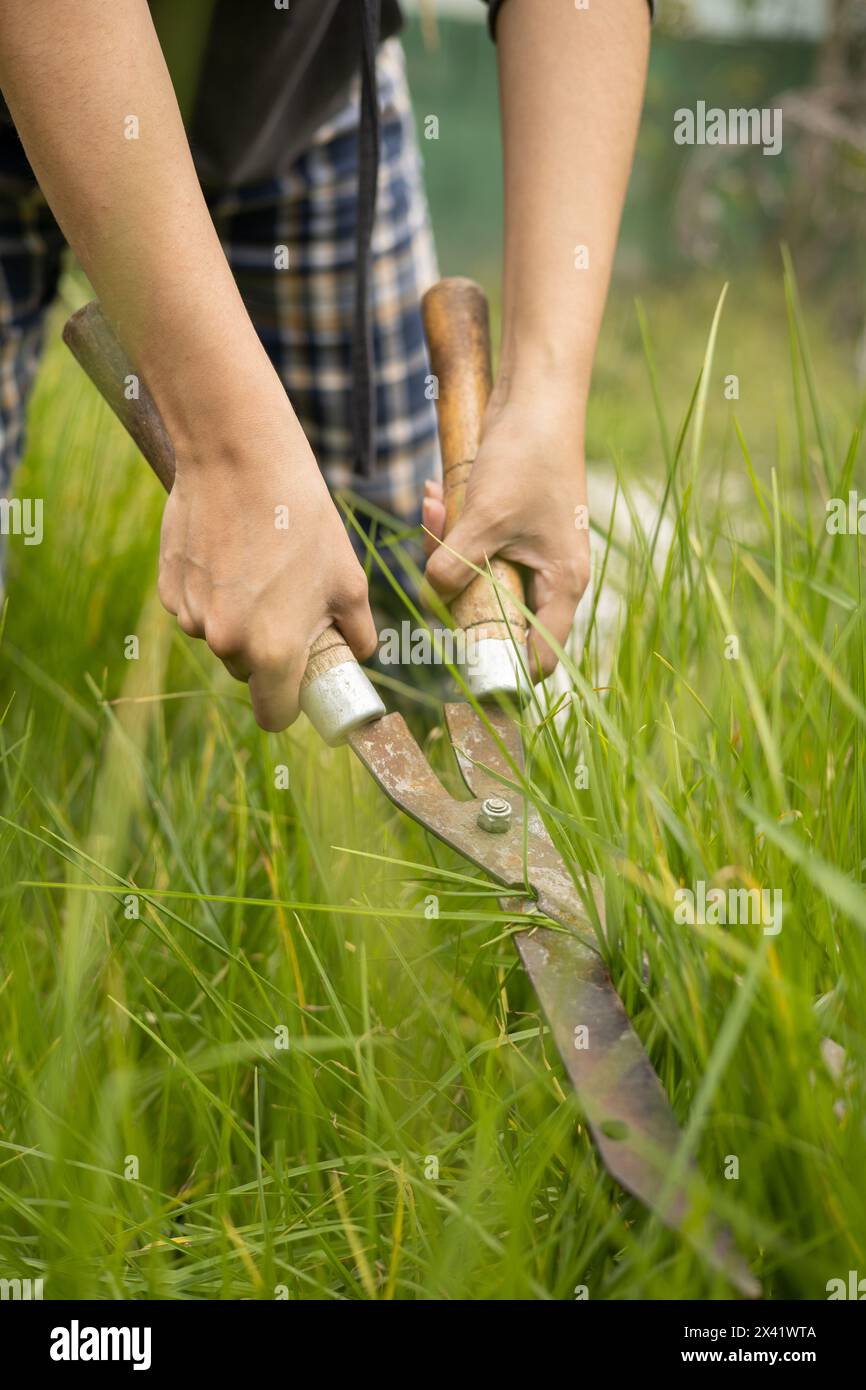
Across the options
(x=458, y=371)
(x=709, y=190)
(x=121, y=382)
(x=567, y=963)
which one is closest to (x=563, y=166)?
(x=458, y=371)

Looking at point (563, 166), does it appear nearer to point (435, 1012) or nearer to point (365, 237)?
point (365, 237)

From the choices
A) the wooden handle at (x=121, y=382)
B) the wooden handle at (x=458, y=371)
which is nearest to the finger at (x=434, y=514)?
the wooden handle at (x=458, y=371)

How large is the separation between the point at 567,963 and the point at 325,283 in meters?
1.02

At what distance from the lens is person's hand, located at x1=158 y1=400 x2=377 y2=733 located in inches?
31.1

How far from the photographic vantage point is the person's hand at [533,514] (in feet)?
3.06

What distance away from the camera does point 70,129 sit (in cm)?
73

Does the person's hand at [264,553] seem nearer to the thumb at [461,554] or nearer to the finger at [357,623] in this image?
the finger at [357,623]

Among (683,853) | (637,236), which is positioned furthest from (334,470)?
(637,236)

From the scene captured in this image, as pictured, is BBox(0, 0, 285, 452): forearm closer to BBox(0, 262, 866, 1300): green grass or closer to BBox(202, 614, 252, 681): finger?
BBox(202, 614, 252, 681): finger

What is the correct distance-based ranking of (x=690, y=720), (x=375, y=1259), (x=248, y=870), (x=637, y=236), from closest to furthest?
(x=375, y=1259)
(x=690, y=720)
(x=248, y=870)
(x=637, y=236)

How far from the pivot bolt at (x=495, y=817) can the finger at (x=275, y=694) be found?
165 millimetres

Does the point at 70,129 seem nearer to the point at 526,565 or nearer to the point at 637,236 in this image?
the point at 526,565

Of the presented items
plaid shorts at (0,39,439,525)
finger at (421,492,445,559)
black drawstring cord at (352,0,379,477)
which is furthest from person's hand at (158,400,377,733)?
plaid shorts at (0,39,439,525)
